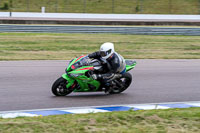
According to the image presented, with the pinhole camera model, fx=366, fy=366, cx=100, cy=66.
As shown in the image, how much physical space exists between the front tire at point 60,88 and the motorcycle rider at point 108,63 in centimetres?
69

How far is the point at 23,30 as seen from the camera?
24297mm

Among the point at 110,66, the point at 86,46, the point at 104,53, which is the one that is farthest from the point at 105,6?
the point at 104,53

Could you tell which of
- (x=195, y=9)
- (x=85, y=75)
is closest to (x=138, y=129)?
(x=85, y=75)

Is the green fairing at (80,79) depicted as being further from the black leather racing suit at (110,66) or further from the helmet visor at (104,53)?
the helmet visor at (104,53)

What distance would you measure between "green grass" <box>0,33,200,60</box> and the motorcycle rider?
6754mm

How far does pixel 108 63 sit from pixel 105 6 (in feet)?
94.3

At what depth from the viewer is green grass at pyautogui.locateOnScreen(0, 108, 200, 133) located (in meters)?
5.84

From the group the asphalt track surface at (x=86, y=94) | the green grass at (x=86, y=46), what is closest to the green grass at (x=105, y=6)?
the green grass at (x=86, y=46)

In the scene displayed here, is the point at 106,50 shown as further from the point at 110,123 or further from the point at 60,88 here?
the point at 110,123

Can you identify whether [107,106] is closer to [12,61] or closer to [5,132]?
[5,132]

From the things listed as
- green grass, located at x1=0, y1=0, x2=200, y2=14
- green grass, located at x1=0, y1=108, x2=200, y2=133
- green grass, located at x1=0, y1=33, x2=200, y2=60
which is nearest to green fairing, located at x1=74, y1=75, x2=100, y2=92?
green grass, located at x1=0, y1=108, x2=200, y2=133

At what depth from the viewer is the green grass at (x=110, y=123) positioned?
584 centimetres

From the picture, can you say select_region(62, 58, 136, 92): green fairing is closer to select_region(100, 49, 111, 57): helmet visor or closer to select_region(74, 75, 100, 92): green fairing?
select_region(74, 75, 100, 92): green fairing

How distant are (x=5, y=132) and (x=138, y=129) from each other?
211 centimetres
